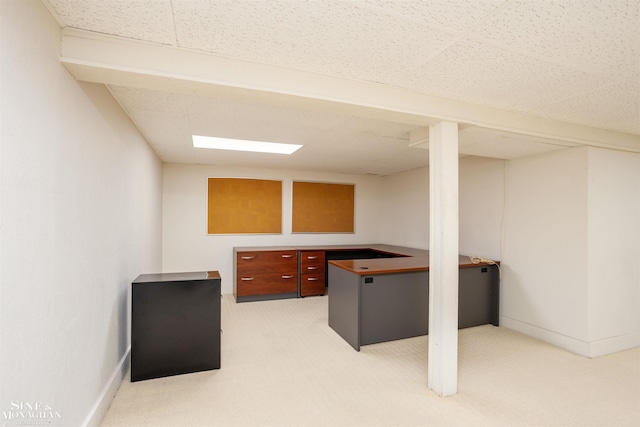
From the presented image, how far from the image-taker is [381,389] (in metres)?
2.36

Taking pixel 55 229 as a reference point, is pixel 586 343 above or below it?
below

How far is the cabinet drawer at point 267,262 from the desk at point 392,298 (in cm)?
133

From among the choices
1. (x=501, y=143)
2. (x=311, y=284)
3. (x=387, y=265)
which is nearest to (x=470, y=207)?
(x=501, y=143)

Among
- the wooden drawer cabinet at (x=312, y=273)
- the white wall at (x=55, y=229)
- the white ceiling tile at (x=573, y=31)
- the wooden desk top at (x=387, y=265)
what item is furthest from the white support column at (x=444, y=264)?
the wooden drawer cabinet at (x=312, y=273)

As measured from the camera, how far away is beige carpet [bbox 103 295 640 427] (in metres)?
2.01

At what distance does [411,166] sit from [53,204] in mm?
4674

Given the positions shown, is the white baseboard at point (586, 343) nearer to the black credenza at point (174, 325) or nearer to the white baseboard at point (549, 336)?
the white baseboard at point (549, 336)

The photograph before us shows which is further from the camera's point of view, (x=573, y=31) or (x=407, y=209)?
(x=407, y=209)

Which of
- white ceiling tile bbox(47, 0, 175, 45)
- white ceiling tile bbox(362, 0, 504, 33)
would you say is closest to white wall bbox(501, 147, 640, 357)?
white ceiling tile bbox(362, 0, 504, 33)

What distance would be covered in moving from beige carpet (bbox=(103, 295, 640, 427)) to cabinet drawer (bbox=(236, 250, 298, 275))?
1.45 m

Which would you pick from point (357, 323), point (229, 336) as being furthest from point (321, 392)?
point (229, 336)

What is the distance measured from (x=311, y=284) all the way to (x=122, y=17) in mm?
4343

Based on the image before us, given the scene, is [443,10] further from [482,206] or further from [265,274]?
[265,274]

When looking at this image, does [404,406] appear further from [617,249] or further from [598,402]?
[617,249]
